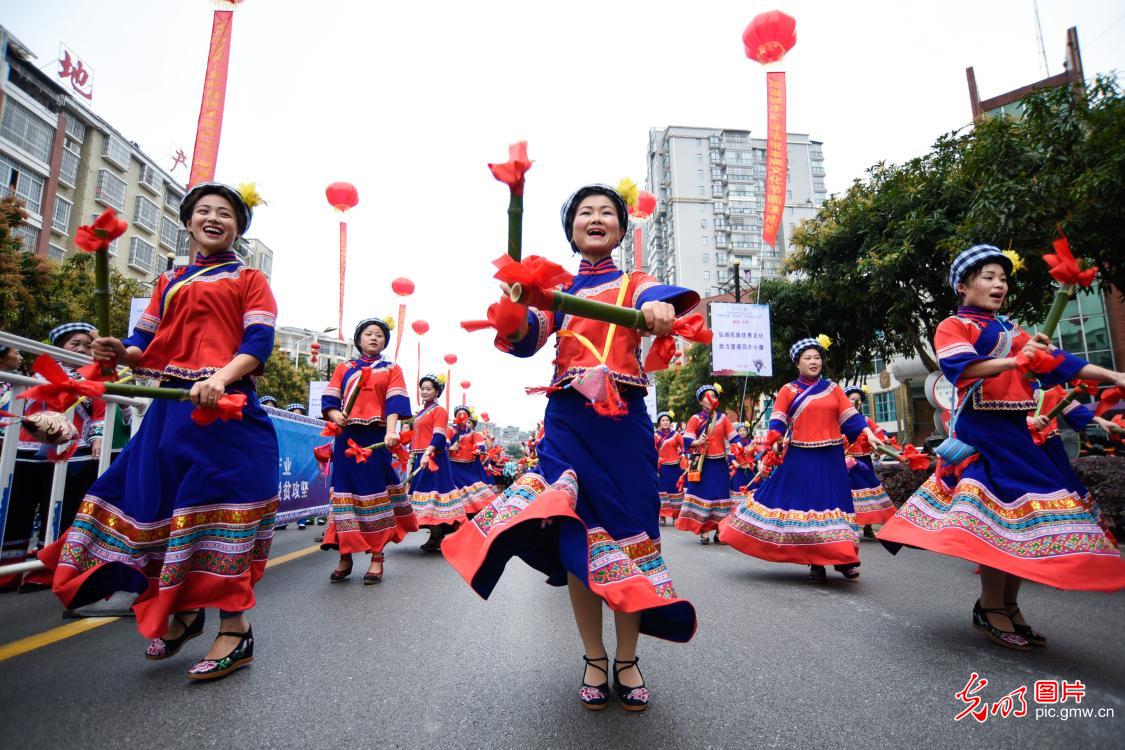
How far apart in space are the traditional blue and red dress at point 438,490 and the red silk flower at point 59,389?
4846 millimetres

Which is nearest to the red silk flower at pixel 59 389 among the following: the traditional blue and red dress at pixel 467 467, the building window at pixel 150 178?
the traditional blue and red dress at pixel 467 467

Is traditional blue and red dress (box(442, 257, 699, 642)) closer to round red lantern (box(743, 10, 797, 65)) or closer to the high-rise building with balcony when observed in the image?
round red lantern (box(743, 10, 797, 65))

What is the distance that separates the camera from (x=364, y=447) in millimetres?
5465

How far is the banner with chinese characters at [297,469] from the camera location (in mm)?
7922

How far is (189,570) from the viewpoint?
2.70 metres

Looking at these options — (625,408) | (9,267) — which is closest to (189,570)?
(625,408)

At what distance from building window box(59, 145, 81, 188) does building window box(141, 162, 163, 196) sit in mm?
5848

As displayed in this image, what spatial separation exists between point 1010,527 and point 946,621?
0.92 m

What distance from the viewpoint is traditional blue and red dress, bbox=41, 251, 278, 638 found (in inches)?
103

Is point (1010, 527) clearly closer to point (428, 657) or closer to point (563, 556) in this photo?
point (563, 556)

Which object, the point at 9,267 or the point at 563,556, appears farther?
the point at 9,267

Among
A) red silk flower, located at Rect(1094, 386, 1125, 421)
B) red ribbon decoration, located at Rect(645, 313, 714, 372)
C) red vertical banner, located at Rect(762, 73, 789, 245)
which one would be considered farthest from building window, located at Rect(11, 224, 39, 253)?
red silk flower, located at Rect(1094, 386, 1125, 421)

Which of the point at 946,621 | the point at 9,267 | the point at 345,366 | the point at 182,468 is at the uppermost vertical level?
the point at 9,267

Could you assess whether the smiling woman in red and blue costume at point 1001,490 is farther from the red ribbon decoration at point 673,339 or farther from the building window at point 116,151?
the building window at point 116,151
